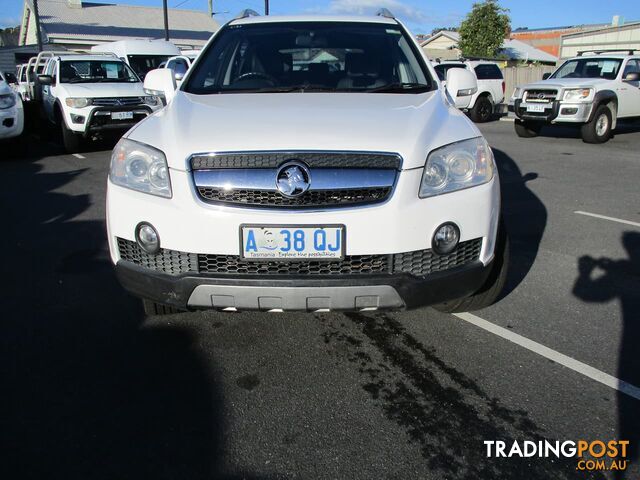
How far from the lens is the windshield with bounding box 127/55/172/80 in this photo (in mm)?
17406

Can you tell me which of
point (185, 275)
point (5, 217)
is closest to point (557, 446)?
point (185, 275)

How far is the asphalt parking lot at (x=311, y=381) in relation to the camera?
2041 millimetres

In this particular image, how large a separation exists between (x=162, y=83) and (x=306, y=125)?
5.65ft

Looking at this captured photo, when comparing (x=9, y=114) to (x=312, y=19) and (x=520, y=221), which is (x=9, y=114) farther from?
(x=520, y=221)

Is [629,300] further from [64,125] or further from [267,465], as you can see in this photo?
[64,125]

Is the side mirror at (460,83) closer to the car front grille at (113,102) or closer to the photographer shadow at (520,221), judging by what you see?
the photographer shadow at (520,221)

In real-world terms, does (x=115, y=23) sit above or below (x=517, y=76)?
above

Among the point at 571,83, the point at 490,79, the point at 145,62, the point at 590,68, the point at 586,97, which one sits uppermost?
the point at 145,62

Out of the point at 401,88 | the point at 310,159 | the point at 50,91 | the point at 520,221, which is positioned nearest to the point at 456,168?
the point at 310,159

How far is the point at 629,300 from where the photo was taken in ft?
11.3

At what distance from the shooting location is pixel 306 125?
250 centimetres

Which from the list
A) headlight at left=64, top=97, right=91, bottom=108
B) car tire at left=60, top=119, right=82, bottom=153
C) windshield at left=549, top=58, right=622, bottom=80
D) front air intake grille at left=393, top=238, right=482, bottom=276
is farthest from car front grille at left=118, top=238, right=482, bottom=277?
windshield at left=549, top=58, right=622, bottom=80

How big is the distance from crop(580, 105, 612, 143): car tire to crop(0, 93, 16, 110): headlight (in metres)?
11.0

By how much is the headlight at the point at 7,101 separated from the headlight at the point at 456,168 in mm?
8519
